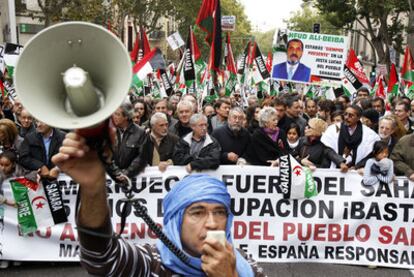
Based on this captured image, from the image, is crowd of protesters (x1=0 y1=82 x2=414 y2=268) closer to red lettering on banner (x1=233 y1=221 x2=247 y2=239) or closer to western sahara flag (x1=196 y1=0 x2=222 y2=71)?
red lettering on banner (x1=233 y1=221 x2=247 y2=239)

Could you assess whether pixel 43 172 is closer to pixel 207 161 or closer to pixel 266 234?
pixel 207 161

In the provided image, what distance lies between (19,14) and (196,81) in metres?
26.5

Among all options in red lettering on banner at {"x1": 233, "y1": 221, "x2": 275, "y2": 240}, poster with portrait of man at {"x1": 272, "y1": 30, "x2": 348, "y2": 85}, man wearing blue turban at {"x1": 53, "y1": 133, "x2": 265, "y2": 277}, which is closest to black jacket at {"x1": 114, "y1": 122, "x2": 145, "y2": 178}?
red lettering on banner at {"x1": 233, "y1": 221, "x2": 275, "y2": 240}

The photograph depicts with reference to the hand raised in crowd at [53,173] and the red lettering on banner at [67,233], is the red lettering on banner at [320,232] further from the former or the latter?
the hand raised in crowd at [53,173]

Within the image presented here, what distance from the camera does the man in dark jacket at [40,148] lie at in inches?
198

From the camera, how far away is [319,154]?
561 cm

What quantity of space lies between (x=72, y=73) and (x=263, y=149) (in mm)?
4551

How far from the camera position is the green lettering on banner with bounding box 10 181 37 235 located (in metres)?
4.86

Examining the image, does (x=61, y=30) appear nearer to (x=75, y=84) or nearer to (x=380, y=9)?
(x=75, y=84)

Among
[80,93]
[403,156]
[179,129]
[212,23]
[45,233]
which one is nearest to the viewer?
[80,93]

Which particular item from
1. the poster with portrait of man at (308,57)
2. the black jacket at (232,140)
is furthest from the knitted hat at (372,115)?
the poster with portrait of man at (308,57)

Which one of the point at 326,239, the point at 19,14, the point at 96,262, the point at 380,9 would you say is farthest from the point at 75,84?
the point at 19,14

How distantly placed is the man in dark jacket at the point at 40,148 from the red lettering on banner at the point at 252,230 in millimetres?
1947

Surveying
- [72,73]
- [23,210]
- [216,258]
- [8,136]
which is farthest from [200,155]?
[72,73]
